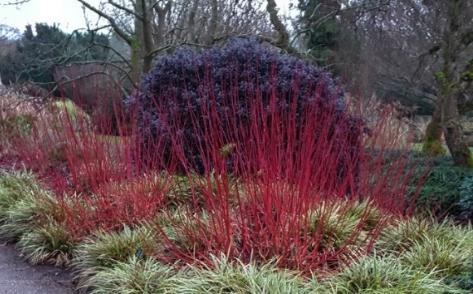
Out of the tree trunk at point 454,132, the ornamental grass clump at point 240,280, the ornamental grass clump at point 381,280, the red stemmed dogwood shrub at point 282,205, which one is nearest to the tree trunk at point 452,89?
the tree trunk at point 454,132

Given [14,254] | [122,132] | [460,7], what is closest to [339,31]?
[460,7]

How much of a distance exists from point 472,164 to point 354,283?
13.1 ft

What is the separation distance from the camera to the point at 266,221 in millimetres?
3191

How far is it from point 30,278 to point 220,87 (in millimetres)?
2852

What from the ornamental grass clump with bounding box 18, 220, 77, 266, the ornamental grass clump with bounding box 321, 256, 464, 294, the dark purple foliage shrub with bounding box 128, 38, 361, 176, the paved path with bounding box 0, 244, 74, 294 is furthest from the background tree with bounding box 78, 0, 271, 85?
the ornamental grass clump with bounding box 321, 256, 464, 294

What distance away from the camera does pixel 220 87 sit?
18.1 feet

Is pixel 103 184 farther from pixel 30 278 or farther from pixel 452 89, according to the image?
pixel 452 89

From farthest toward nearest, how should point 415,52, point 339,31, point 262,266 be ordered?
point 339,31, point 415,52, point 262,266

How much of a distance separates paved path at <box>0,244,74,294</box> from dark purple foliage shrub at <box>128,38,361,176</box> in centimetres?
168

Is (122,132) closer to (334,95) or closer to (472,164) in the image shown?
(334,95)

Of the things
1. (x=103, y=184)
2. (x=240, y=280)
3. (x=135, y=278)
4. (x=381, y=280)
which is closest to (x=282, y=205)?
(x=240, y=280)

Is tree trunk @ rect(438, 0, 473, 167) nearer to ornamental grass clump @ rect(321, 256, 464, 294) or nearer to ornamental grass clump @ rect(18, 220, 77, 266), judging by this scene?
ornamental grass clump @ rect(321, 256, 464, 294)

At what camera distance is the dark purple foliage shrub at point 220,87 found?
526 cm

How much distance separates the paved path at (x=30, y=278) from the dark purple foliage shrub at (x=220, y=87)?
66.1 inches
